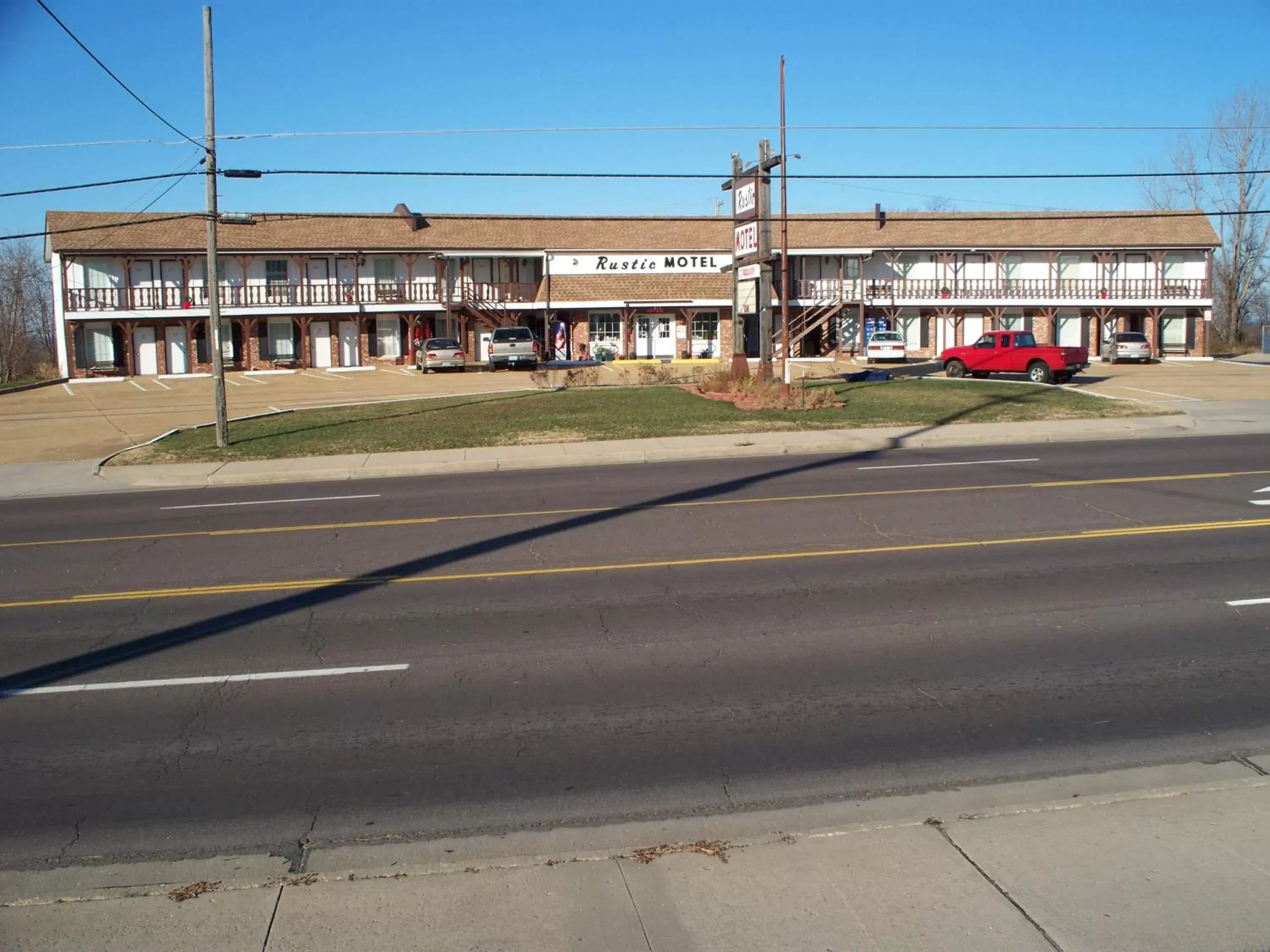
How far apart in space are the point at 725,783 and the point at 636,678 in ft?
5.96

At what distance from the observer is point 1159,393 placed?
34.4 metres

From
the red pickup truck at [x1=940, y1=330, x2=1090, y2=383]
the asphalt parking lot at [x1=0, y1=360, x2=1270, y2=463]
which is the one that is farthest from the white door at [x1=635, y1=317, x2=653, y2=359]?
the red pickup truck at [x1=940, y1=330, x2=1090, y2=383]

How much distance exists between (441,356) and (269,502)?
30745mm

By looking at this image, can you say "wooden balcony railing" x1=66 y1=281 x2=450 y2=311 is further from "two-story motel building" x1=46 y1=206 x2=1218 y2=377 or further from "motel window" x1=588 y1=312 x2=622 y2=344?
"motel window" x1=588 y1=312 x2=622 y2=344

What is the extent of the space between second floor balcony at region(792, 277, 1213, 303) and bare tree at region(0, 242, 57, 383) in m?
40.9

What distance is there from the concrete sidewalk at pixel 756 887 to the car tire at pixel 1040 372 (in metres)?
32.8

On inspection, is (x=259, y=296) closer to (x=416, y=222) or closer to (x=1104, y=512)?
(x=416, y=222)

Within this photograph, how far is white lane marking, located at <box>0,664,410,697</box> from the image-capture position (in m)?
7.65

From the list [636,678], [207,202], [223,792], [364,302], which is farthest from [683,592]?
[364,302]

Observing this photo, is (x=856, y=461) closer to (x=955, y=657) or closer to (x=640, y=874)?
(x=955, y=657)

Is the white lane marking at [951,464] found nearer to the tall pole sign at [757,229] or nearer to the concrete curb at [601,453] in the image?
the concrete curb at [601,453]

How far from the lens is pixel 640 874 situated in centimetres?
480

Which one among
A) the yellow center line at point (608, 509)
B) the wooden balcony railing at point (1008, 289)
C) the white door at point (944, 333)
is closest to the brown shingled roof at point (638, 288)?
the wooden balcony railing at point (1008, 289)

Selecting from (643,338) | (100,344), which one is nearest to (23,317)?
(100,344)
